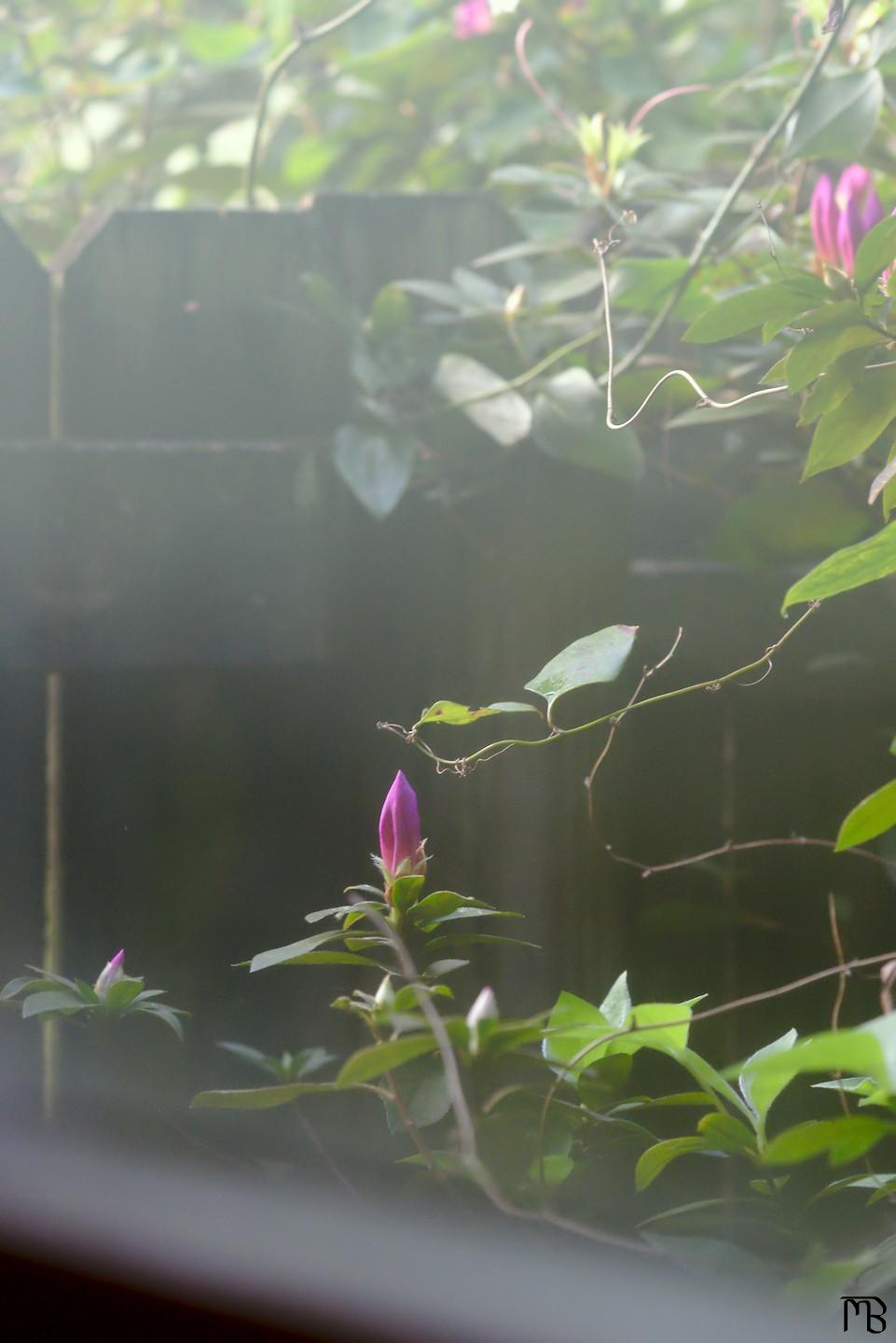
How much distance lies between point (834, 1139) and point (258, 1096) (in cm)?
13

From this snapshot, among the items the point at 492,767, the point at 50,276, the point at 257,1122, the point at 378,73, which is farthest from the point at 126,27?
the point at 257,1122

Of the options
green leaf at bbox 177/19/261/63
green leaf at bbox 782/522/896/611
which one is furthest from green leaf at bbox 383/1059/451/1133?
green leaf at bbox 177/19/261/63

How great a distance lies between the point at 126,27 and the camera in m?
0.91

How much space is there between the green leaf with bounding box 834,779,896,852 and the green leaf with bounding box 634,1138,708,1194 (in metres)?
0.08

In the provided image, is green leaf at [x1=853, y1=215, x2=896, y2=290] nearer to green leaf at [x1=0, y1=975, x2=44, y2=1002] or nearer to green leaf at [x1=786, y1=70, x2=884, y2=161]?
green leaf at [x1=786, y1=70, x2=884, y2=161]

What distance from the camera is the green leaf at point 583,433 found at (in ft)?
1.56

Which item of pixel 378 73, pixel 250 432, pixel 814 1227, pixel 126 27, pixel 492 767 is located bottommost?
pixel 814 1227

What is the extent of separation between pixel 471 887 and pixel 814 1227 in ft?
0.54

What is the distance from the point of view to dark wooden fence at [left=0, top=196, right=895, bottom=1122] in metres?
0.38

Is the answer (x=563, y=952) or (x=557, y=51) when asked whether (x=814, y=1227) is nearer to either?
(x=563, y=952)

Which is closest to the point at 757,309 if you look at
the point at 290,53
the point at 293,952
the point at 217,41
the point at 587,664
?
the point at 587,664

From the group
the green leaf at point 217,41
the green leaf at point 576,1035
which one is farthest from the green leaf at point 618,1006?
the green leaf at point 217,41

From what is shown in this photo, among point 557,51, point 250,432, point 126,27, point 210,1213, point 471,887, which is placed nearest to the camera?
point 210,1213

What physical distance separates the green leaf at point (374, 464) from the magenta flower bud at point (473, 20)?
46 centimetres
